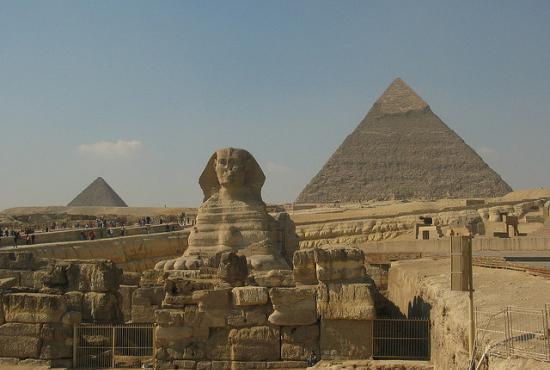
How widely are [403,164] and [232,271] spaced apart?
179982 mm

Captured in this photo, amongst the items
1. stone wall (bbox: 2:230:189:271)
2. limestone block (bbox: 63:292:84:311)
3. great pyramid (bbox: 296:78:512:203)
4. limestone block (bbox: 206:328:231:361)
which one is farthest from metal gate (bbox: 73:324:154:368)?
great pyramid (bbox: 296:78:512:203)

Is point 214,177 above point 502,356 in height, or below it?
above

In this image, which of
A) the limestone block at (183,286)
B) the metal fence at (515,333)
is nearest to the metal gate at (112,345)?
the limestone block at (183,286)

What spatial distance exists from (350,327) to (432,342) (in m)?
0.84

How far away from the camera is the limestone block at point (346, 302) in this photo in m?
7.38

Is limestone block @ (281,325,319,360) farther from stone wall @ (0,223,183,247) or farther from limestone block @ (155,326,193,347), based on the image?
stone wall @ (0,223,183,247)

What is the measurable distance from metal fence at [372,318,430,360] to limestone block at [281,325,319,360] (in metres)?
0.64

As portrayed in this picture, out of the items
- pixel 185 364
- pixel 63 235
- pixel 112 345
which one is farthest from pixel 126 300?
pixel 63 235

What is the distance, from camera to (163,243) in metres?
20.5

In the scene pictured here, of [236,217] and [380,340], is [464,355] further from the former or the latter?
[236,217]

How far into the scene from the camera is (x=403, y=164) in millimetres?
184750

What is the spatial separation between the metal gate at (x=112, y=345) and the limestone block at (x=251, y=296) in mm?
1223

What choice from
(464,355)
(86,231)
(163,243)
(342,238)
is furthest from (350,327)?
(342,238)

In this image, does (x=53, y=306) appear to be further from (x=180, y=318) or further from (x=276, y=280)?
(x=276, y=280)
